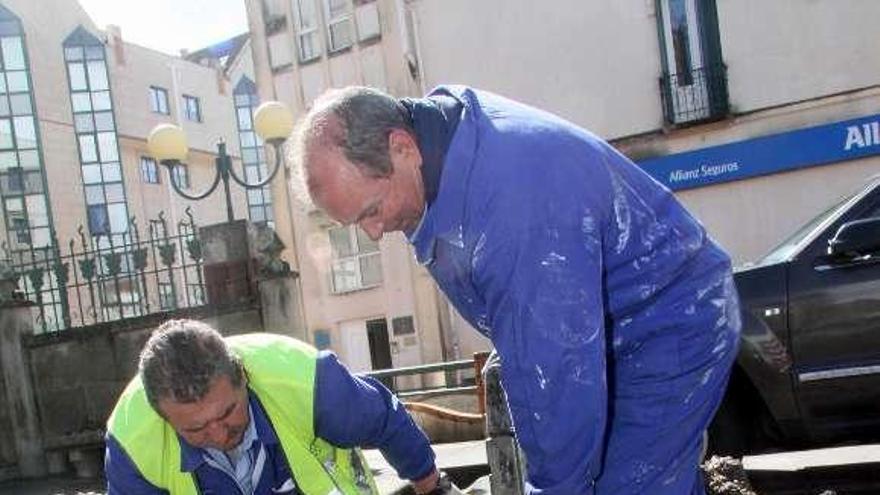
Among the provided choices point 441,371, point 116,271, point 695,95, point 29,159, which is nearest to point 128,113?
point 29,159

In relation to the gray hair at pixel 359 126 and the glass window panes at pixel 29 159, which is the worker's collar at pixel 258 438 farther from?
the glass window panes at pixel 29 159

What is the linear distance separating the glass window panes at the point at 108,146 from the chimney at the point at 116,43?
11.7 feet

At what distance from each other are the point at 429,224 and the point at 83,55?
120ft

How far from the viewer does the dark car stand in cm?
373

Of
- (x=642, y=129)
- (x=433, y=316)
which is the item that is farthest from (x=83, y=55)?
(x=642, y=129)

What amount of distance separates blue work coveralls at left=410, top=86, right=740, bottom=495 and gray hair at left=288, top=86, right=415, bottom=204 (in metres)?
0.11

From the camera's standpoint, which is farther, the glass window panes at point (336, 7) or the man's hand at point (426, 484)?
the glass window panes at point (336, 7)

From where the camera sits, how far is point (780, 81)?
13.2m

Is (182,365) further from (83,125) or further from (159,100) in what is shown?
(159,100)

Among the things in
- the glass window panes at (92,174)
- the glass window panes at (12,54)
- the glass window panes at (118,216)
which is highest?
the glass window panes at (12,54)

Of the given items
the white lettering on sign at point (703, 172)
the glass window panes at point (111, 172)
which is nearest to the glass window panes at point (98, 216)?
the glass window panes at point (111, 172)

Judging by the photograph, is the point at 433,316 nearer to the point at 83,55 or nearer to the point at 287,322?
the point at 287,322

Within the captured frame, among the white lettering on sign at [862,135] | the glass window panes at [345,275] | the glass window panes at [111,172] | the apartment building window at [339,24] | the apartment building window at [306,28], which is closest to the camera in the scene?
the white lettering on sign at [862,135]

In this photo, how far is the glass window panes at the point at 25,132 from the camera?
101 feet
